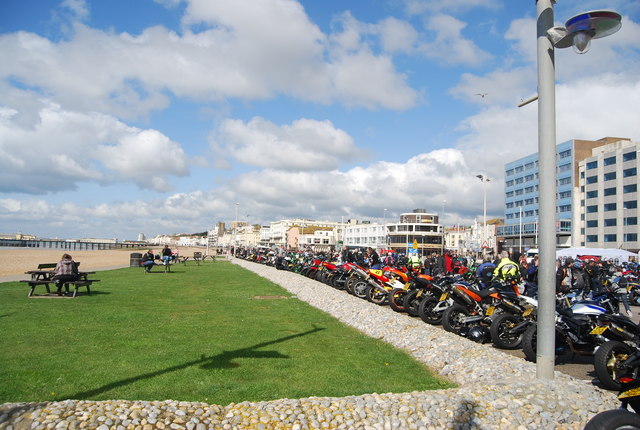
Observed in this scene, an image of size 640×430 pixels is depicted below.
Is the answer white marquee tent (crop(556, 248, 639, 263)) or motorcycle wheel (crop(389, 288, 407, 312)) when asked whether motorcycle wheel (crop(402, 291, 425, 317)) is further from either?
white marquee tent (crop(556, 248, 639, 263))

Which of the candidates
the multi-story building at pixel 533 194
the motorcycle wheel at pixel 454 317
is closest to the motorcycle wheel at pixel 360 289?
the motorcycle wheel at pixel 454 317

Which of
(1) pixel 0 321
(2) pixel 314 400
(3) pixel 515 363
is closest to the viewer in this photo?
(2) pixel 314 400

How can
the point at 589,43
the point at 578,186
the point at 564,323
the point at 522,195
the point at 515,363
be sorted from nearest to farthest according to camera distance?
1. the point at 589,43
2. the point at 515,363
3. the point at 564,323
4. the point at 578,186
5. the point at 522,195

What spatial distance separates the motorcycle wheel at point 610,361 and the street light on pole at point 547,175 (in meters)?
0.91

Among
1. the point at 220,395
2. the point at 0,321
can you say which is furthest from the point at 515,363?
the point at 0,321

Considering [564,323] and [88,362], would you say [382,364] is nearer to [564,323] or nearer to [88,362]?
[564,323]

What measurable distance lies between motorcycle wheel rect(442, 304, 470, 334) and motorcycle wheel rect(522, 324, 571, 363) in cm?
208

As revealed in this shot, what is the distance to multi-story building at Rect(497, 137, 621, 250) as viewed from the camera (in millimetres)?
81250

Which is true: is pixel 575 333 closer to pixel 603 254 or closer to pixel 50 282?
pixel 50 282

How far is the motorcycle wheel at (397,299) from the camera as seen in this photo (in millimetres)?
11945

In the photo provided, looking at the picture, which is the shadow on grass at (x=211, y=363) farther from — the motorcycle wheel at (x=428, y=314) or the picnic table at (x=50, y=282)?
the picnic table at (x=50, y=282)

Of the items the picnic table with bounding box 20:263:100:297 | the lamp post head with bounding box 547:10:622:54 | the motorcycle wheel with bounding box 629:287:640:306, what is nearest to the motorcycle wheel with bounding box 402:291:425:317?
the lamp post head with bounding box 547:10:622:54

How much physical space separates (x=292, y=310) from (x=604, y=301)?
22.1 ft

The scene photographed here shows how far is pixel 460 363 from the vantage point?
667cm
